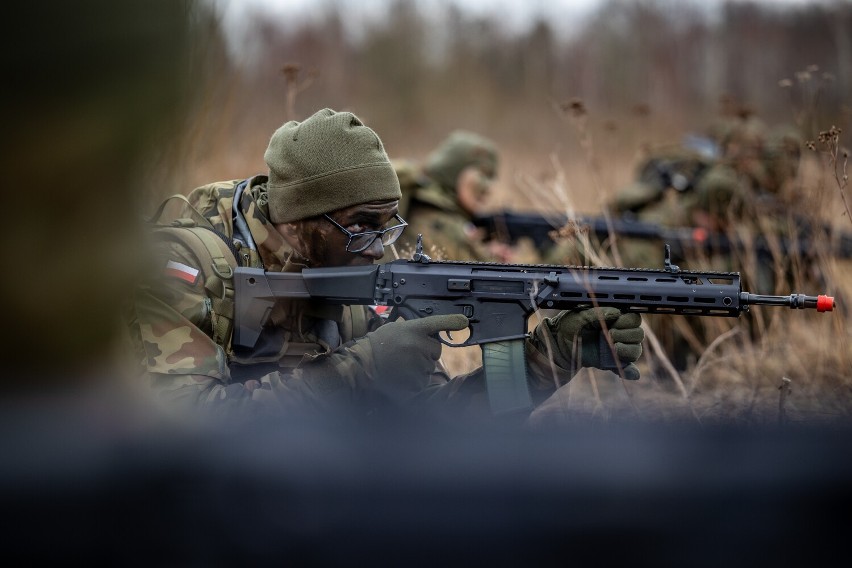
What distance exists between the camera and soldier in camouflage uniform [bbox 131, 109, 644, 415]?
272 centimetres

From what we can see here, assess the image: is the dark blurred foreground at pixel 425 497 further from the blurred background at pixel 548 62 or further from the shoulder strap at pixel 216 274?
the blurred background at pixel 548 62

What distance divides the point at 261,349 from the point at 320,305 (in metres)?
0.23

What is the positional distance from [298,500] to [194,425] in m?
0.16

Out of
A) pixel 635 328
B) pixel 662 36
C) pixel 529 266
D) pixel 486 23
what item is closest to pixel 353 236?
pixel 529 266

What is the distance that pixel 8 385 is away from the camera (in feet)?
3.04

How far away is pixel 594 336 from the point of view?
3029mm

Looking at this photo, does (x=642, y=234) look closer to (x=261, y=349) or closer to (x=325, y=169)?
(x=325, y=169)

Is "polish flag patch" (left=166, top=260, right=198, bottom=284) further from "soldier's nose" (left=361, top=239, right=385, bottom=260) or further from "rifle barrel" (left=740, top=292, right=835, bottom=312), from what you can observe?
"rifle barrel" (left=740, top=292, right=835, bottom=312)

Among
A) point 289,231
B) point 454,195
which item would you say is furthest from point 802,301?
point 454,195

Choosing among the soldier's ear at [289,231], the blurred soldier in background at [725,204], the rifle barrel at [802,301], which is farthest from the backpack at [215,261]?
the blurred soldier in background at [725,204]

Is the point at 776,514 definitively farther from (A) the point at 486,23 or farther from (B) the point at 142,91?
(A) the point at 486,23

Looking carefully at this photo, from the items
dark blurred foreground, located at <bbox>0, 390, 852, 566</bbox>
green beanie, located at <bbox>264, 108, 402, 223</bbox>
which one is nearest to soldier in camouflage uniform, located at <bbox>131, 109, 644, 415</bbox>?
green beanie, located at <bbox>264, 108, 402, 223</bbox>

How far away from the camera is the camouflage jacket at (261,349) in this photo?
251 centimetres

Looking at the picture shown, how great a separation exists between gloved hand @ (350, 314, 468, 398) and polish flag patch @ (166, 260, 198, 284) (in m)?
0.48
